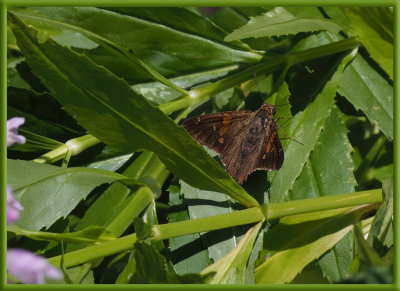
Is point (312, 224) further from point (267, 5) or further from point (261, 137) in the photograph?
point (267, 5)

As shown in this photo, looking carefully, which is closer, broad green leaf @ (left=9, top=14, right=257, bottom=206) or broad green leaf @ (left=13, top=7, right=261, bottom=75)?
broad green leaf @ (left=9, top=14, right=257, bottom=206)

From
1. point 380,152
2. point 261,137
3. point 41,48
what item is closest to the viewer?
point 41,48

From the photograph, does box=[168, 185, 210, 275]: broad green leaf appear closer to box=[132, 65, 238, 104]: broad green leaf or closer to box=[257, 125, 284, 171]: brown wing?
box=[257, 125, 284, 171]: brown wing

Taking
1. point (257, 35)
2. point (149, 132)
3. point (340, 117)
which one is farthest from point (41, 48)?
point (340, 117)

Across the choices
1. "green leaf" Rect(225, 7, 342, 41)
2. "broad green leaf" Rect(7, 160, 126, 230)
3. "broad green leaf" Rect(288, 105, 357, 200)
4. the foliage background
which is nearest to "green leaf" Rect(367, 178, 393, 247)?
the foliage background

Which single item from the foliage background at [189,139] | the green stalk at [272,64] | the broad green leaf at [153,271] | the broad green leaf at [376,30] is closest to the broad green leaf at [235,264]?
the foliage background at [189,139]

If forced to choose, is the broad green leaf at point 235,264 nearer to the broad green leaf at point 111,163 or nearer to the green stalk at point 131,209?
the green stalk at point 131,209

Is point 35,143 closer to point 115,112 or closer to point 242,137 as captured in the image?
point 115,112

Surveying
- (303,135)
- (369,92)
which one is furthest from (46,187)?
(369,92)
